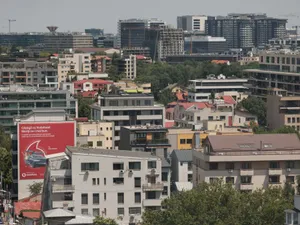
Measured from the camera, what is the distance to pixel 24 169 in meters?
35.0

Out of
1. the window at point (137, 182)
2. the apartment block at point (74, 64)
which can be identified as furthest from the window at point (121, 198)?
the apartment block at point (74, 64)

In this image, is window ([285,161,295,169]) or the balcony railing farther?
the balcony railing

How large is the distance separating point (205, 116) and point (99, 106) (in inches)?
191

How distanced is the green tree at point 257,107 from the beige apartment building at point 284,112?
6.56 feet

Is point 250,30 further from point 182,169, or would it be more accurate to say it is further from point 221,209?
point 221,209

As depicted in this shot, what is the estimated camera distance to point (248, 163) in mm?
28094

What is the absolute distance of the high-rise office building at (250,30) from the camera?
519 ft

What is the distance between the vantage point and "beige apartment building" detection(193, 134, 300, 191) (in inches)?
1102

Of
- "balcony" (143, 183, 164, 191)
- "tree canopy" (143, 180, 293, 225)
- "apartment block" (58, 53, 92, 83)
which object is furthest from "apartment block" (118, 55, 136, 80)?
"tree canopy" (143, 180, 293, 225)

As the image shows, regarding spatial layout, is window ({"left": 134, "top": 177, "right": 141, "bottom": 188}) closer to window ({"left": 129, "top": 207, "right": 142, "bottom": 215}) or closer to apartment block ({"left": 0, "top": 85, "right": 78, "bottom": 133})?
window ({"left": 129, "top": 207, "right": 142, "bottom": 215})

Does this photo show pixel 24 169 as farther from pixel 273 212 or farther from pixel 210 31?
pixel 210 31

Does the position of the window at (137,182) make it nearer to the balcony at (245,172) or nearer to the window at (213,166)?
the window at (213,166)

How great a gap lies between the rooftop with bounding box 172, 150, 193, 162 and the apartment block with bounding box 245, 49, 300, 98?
3129 cm

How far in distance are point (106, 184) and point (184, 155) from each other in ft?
17.3
